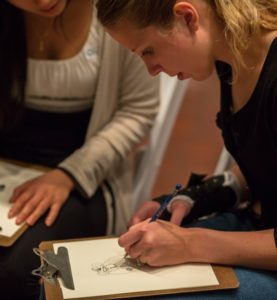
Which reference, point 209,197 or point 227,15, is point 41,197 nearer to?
point 209,197

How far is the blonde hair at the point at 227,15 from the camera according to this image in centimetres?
98

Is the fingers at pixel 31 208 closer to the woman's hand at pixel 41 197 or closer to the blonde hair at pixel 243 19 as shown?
the woman's hand at pixel 41 197

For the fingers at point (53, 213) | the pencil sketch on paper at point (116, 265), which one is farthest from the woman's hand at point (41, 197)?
the pencil sketch on paper at point (116, 265)

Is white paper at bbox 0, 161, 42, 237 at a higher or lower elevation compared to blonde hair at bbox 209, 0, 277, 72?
lower

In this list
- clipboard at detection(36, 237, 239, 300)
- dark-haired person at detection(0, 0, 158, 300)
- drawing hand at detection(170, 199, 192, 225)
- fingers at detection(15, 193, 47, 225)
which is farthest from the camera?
dark-haired person at detection(0, 0, 158, 300)

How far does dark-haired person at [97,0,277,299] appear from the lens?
990 millimetres

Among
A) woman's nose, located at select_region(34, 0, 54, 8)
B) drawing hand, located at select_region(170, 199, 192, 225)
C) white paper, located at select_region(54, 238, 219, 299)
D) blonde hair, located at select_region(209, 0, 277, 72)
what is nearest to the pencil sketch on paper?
white paper, located at select_region(54, 238, 219, 299)

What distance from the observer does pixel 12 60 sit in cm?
141

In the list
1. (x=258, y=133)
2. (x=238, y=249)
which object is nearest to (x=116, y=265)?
(x=238, y=249)

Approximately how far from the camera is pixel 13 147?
152cm

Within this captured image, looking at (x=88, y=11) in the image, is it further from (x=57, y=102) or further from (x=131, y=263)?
(x=131, y=263)

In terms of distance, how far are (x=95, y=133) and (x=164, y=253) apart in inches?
20.4

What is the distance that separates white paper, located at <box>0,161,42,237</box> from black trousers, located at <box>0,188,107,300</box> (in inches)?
1.3

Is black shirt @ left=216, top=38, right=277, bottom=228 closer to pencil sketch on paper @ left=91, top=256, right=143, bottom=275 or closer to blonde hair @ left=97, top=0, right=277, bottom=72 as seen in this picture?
blonde hair @ left=97, top=0, right=277, bottom=72
